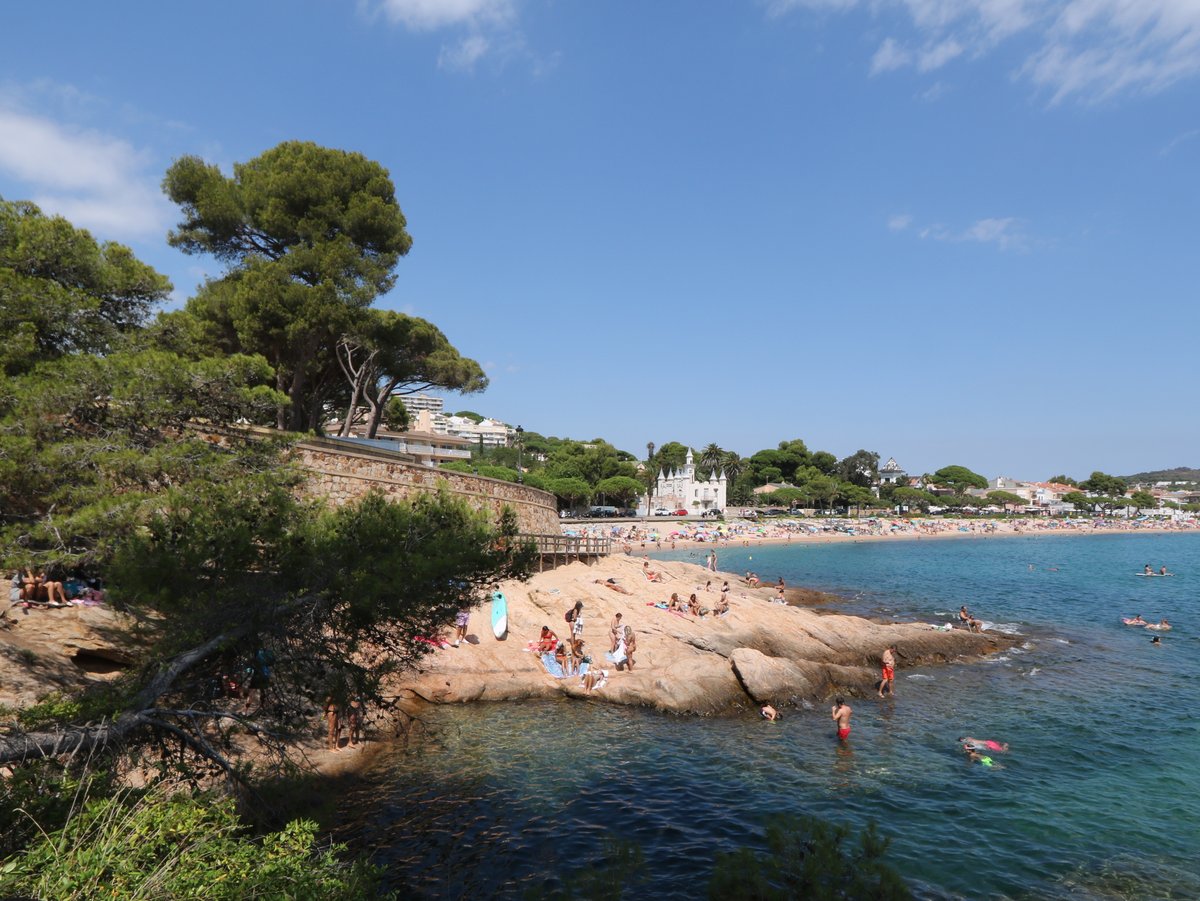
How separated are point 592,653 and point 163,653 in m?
12.6

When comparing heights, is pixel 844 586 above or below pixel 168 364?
below

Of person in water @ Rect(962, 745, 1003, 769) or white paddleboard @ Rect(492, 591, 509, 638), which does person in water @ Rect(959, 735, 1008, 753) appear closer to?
person in water @ Rect(962, 745, 1003, 769)

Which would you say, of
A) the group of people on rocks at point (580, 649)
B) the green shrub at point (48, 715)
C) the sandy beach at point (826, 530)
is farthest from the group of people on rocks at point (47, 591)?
the sandy beach at point (826, 530)

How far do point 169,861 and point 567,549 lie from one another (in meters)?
24.1

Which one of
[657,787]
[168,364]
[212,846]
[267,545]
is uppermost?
[168,364]

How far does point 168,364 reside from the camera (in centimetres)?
1019

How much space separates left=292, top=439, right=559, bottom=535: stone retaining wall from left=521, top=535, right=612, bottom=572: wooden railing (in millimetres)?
1295

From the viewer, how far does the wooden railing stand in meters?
26.6

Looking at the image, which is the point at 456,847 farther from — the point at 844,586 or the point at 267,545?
the point at 844,586

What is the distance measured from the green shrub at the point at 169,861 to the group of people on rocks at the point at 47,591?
8714 millimetres

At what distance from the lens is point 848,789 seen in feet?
39.1

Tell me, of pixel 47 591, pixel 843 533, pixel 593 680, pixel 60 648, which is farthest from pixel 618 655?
pixel 843 533

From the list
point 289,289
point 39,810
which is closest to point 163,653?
point 39,810

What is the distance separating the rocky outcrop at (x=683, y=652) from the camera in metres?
16.1
